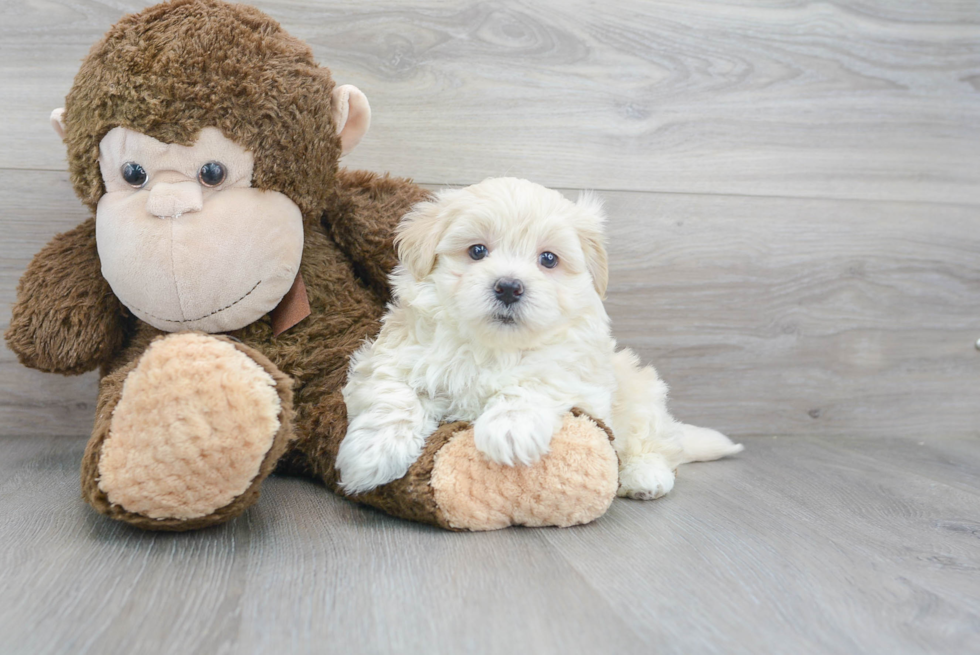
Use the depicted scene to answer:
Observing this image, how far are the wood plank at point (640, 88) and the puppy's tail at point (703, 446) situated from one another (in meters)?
0.52

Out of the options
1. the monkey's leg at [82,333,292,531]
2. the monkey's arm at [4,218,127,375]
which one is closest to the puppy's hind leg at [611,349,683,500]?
the monkey's leg at [82,333,292,531]

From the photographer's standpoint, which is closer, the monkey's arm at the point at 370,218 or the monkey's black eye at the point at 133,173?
the monkey's black eye at the point at 133,173

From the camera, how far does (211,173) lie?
41.7 inches

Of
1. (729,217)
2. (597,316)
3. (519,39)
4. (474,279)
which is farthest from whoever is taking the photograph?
(729,217)

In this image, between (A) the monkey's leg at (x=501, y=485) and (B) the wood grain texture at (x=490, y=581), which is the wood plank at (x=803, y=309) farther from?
(A) the monkey's leg at (x=501, y=485)

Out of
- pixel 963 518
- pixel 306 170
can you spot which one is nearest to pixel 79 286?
pixel 306 170

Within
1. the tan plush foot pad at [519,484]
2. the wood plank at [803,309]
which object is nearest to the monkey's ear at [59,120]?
the tan plush foot pad at [519,484]

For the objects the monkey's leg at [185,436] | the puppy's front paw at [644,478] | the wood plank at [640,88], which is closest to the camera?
the monkey's leg at [185,436]

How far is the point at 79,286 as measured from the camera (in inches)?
45.5

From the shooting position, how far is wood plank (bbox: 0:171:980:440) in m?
1.63

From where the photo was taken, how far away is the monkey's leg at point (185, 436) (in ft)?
2.79

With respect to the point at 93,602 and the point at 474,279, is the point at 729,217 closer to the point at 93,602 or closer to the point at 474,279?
the point at 474,279

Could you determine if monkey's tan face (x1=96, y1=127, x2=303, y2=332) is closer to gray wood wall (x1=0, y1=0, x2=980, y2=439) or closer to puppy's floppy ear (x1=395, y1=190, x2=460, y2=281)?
puppy's floppy ear (x1=395, y1=190, x2=460, y2=281)

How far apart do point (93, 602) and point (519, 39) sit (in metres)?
1.23
